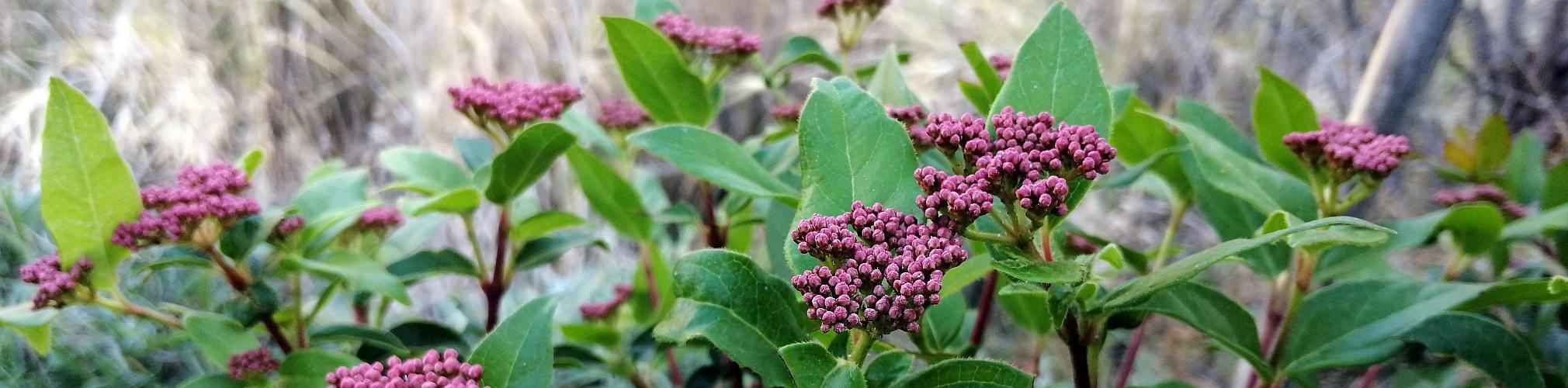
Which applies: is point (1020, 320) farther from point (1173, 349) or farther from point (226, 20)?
point (226, 20)

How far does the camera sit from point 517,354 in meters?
0.49

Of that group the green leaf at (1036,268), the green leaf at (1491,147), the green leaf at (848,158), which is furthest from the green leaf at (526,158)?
the green leaf at (1491,147)

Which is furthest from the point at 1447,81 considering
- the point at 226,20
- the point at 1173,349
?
the point at 226,20

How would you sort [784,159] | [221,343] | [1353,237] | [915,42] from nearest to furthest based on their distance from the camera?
[1353,237] < [221,343] < [784,159] < [915,42]

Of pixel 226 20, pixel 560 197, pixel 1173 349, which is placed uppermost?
pixel 226 20

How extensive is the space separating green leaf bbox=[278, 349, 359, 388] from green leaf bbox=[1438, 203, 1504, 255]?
30.2 inches

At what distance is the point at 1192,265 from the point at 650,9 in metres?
0.59

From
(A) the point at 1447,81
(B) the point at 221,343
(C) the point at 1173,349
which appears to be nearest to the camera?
(B) the point at 221,343

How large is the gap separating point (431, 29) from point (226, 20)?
668 millimetres

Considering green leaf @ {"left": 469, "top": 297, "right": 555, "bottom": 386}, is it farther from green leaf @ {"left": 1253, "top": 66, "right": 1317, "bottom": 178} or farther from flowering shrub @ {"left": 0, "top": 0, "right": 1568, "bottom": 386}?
green leaf @ {"left": 1253, "top": 66, "right": 1317, "bottom": 178}

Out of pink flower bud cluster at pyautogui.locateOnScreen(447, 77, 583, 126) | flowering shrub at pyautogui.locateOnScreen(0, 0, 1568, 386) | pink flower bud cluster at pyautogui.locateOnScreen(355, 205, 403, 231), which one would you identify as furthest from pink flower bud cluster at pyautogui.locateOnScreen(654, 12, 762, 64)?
pink flower bud cluster at pyautogui.locateOnScreen(355, 205, 403, 231)

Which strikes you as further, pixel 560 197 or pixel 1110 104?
pixel 560 197

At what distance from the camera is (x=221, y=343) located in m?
0.63

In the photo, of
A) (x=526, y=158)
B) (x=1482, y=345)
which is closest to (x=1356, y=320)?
(x=1482, y=345)
